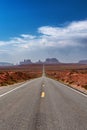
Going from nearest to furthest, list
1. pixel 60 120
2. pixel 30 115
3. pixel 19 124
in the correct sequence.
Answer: pixel 19 124, pixel 60 120, pixel 30 115

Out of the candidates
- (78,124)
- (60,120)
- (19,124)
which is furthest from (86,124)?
(19,124)

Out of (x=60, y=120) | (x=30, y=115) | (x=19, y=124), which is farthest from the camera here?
(x=30, y=115)

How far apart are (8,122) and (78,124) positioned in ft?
6.95

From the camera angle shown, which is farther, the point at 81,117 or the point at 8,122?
the point at 81,117

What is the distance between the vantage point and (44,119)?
8523 mm

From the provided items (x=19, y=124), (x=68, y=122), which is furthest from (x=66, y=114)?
(x=19, y=124)

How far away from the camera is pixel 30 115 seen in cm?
927

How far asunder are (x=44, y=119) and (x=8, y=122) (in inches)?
48.1

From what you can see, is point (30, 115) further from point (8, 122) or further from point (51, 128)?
point (51, 128)

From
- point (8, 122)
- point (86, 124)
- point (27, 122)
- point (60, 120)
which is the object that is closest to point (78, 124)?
point (86, 124)

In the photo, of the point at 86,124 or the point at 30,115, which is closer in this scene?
the point at 86,124

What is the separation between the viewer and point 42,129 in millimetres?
7070

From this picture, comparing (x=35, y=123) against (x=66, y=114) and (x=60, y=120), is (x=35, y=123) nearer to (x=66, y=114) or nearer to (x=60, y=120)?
(x=60, y=120)

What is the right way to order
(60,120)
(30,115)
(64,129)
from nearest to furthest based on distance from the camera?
1. (64,129)
2. (60,120)
3. (30,115)
